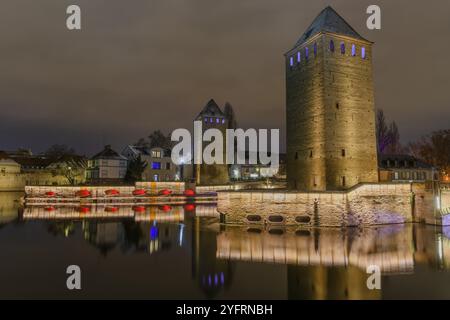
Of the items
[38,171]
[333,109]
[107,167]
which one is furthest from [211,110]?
[38,171]

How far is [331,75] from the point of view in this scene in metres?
23.4

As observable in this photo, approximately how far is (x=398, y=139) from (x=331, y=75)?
41423 millimetres

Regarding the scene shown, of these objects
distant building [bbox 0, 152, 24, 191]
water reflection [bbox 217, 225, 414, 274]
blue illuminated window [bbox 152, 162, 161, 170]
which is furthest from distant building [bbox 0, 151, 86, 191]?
water reflection [bbox 217, 225, 414, 274]

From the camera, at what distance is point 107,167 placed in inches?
1933

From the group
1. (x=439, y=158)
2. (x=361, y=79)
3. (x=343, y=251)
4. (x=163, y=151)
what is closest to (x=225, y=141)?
(x=163, y=151)

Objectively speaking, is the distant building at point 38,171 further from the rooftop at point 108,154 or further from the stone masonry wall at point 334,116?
the stone masonry wall at point 334,116

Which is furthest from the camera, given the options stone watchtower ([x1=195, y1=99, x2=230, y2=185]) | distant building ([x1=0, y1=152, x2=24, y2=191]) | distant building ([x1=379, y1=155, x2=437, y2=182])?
distant building ([x1=0, y1=152, x2=24, y2=191])

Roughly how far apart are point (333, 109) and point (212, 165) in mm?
27362

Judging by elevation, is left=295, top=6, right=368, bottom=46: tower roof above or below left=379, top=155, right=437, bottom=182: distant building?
above

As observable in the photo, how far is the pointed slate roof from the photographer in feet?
160

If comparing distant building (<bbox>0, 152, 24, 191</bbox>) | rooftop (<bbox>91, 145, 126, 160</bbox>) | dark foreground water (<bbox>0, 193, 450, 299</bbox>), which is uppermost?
rooftop (<bbox>91, 145, 126, 160</bbox>)

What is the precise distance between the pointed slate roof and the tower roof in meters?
24.6

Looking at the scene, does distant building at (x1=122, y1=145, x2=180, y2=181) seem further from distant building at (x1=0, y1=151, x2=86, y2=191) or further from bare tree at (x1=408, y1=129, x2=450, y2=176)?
bare tree at (x1=408, y1=129, x2=450, y2=176)

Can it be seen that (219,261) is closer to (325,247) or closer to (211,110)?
(325,247)
